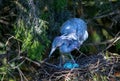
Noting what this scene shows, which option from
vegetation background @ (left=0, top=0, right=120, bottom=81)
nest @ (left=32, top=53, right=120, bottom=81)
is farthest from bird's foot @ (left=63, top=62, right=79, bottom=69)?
vegetation background @ (left=0, top=0, right=120, bottom=81)

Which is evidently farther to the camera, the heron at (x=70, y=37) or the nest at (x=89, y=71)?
the heron at (x=70, y=37)

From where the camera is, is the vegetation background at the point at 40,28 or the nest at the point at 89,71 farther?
the vegetation background at the point at 40,28

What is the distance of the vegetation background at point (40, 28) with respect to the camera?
295 cm

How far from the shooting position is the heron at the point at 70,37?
9.57ft

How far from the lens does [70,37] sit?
2.97 meters

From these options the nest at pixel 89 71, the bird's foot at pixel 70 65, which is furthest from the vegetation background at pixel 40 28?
the bird's foot at pixel 70 65

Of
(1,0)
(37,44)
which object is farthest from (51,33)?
(1,0)

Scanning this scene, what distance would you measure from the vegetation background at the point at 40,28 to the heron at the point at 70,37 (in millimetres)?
132

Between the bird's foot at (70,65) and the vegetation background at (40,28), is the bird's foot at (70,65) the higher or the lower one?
the lower one

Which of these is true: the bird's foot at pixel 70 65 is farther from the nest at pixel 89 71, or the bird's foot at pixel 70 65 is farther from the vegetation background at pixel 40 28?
the vegetation background at pixel 40 28

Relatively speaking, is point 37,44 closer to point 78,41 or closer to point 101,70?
point 78,41

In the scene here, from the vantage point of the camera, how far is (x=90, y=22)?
3543 millimetres

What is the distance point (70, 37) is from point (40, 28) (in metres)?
0.24

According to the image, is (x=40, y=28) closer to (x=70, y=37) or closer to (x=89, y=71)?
(x=70, y=37)
